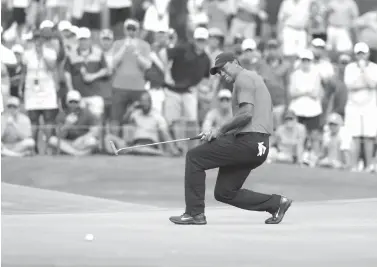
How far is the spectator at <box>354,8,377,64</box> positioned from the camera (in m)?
23.4

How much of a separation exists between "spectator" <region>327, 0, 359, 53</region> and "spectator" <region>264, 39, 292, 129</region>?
1.06 meters

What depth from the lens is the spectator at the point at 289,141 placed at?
2031 centimetres

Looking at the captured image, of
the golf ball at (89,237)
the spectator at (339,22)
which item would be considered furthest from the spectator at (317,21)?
the golf ball at (89,237)

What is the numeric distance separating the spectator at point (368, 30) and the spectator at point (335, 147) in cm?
313

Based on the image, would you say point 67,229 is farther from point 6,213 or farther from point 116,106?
point 116,106

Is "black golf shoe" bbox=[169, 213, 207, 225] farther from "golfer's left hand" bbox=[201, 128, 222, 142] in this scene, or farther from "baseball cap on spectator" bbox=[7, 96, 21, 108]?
"baseball cap on spectator" bbox=[7, 96, 21, 108]

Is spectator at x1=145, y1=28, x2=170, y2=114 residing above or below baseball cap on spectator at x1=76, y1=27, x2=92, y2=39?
below

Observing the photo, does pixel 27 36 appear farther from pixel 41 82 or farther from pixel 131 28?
pixel 131 28

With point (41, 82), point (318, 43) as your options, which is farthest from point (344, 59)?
point (41, 82)

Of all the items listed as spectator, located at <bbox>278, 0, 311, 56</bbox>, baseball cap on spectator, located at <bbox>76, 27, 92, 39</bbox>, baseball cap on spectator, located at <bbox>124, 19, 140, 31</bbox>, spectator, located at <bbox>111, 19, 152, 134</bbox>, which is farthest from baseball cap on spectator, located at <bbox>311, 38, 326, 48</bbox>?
baseball cap on spectator, located at <bbox>76, 27, 92, 39</bbox>

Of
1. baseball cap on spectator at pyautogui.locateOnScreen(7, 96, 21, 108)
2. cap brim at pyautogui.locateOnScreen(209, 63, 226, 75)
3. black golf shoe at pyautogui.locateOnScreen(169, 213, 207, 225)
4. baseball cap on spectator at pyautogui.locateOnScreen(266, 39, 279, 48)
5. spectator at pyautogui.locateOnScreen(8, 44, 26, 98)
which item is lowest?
black golf shoe at pyautogui.locateOnScreen(169, 213, 207, 225)

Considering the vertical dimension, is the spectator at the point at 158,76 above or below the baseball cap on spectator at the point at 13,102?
above

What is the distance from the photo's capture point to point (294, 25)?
2334cm

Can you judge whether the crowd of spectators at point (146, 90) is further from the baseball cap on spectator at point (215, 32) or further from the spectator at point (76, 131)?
the baseball cap on spectator at point (215, 32)
